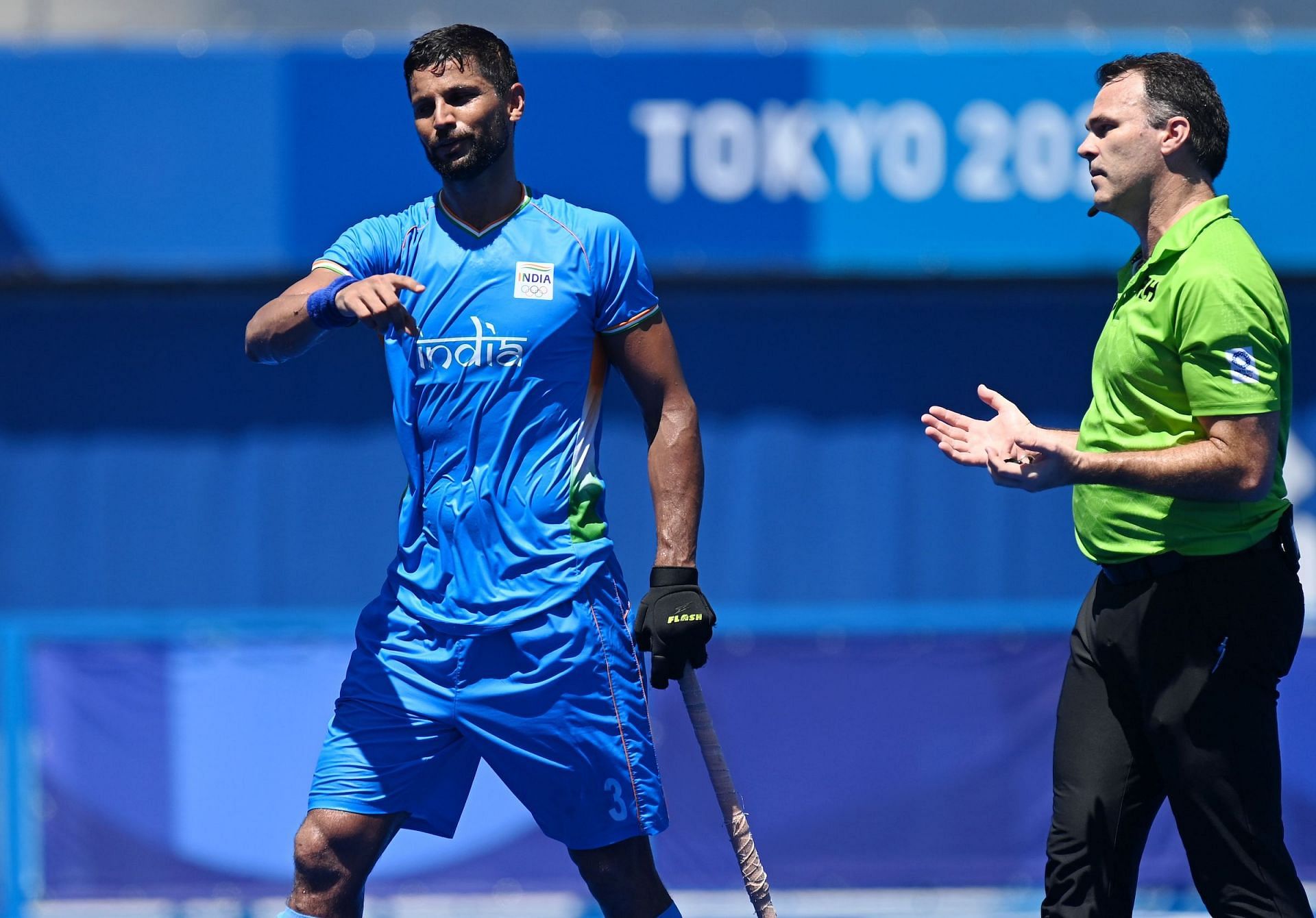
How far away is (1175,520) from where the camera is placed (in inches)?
122

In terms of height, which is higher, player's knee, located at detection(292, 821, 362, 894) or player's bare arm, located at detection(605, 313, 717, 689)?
player's bare arm, located at detection(605, 313, 717, 689)

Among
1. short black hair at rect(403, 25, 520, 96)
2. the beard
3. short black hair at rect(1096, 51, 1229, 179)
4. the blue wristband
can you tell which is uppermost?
short black hair at rect(403, 25, 520, 96)

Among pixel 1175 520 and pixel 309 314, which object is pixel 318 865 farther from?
pixel 1175 520

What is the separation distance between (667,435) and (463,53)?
0.93 meters

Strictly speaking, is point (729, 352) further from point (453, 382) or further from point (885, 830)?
point (453, 382)

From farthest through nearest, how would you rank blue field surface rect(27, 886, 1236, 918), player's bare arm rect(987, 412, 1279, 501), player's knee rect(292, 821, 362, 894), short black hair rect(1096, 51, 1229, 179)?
1. blue field surface rect(27, 886, 1236, 918)
2. player's knee rect(292, 821, 362, 894)
3. short black hair rect(1096, 51, 1229, 179)
4. player's bare arm rect(987, 412, 1279, 501)

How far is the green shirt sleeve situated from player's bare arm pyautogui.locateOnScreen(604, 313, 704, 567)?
1.06 meters

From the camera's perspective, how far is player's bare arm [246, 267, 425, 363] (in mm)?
3096

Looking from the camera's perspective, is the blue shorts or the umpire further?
the blue shorts

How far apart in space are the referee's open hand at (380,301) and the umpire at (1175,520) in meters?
1.04

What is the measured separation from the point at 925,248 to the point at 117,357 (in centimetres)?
445

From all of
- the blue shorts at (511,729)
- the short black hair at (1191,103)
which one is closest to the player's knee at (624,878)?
the blue shorts at (511,729)

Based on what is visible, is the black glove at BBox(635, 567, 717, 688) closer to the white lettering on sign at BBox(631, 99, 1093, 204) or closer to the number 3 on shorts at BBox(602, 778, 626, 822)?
the number 3 on shorts at BBox(602, 778, 626, 822)

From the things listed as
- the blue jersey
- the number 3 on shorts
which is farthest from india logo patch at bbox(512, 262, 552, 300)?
the number 3 on shorts
